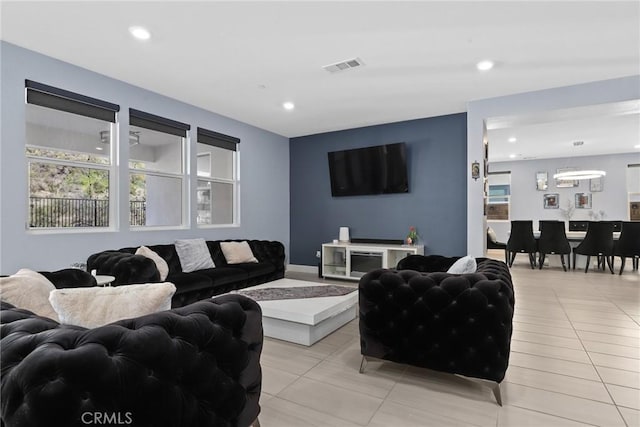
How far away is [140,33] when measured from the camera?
303cm

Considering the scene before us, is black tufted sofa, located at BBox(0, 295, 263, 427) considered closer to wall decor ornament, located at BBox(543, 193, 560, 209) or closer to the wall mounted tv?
the wall mounted tv

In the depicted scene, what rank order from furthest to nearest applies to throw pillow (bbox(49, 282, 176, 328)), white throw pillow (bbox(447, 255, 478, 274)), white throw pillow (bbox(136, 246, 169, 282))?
1. white throw pillow (bbox(136, 246, 169, 282))
2. white throw pillow (bbox(447, 255, 478, 274))
3. throw pillow (bbox(49, 282, 176, 328))

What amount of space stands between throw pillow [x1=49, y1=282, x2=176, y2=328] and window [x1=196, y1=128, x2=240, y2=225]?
3984 millimetres

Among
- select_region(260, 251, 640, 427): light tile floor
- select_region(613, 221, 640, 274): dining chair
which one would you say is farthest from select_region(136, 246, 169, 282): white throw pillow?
select_region(613, 221, 640, 274): dining chair

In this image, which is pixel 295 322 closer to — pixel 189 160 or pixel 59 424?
pixel 59 424

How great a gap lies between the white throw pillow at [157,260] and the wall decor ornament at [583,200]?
34.7 ft

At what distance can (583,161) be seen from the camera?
372 inches

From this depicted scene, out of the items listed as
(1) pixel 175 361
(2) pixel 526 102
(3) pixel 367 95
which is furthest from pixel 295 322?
(2) pixel 526 102

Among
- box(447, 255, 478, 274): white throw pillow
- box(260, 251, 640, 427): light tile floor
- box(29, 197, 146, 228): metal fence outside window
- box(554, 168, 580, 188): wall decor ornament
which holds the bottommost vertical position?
box(260, 251, 640, 427): light tile floor

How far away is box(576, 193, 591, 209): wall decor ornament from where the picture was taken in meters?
9.31

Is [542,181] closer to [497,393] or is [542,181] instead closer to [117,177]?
[497,393]

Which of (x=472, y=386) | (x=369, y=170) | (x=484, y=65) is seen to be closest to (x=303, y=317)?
(x=472, y=386)

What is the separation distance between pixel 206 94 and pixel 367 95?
2.21 metres

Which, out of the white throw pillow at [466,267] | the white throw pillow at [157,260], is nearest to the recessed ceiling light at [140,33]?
the white throw pillow at [157,260]
